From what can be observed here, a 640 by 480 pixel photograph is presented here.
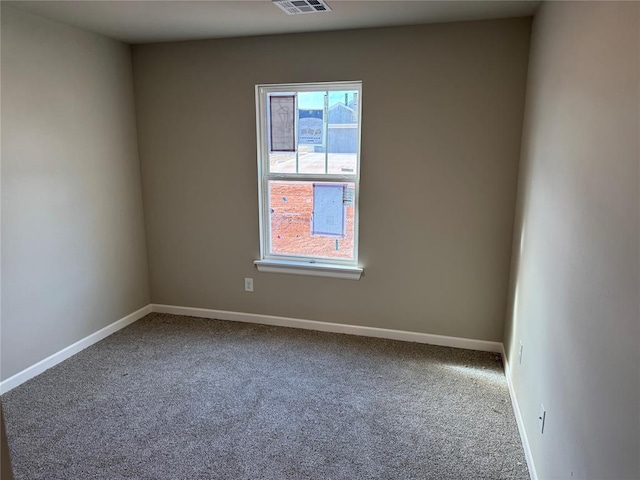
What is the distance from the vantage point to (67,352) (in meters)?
3.12

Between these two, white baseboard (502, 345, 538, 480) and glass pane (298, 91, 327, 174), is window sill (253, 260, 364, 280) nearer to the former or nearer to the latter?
glass pane (298, 91, 327, 174)

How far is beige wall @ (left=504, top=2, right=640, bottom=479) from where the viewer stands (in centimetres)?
116

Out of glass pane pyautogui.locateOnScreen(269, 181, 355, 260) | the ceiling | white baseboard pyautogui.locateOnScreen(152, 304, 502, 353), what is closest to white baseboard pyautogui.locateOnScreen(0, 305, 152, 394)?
white baseboard pyautogui.locateOnScreen(152, 304, 502, 353)

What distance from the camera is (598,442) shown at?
4.17 ft

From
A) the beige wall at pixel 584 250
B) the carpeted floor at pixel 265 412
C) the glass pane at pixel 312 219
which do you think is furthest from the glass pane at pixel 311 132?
the beige wall at pixel 584 250

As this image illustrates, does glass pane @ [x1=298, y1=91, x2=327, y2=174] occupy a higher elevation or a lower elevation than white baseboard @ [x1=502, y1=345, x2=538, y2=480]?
higher

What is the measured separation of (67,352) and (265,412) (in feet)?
5.38

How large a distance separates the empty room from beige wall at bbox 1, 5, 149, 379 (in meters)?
0.02

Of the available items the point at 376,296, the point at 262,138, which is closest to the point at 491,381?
the point at 376,296

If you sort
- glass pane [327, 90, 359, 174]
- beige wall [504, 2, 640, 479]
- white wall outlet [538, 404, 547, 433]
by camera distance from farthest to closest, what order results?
glass pane [327, 90, 359, 174]
white wall outlet [538, 404, 547, 433]
beige wall [504, 2, 640, 479]

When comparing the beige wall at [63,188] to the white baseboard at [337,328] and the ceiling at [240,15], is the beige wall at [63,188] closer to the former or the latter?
the ceiling at [240,15]

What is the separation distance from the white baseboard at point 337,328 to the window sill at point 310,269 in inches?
Answer: 16.3

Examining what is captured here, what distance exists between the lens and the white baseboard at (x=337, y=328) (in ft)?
10.7

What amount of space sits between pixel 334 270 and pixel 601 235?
2236mm
